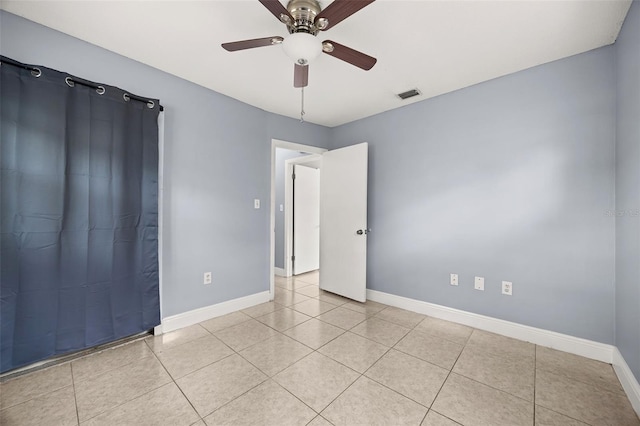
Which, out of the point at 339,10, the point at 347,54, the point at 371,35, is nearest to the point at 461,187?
the point at 371,35

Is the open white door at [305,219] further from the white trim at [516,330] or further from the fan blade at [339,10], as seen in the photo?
the fan blade at [339,10]

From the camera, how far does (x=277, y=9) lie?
1.34 metres

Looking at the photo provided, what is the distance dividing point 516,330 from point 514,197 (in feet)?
3.98

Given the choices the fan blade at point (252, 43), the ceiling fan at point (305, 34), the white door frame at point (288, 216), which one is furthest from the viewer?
the white door frame at point (288, 216)

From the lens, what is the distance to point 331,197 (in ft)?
12.0

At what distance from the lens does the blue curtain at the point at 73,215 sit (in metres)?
1.65

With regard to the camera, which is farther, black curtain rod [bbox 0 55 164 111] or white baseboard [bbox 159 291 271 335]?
Answer: white baseboard [bbox 159 291 271 335]

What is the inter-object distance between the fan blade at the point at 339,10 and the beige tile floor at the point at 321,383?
7.19 feet

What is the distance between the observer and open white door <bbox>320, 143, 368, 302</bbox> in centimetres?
327

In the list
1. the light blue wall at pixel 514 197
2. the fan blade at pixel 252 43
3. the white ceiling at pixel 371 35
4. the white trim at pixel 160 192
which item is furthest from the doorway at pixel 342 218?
the fan blade at pixel 252 43

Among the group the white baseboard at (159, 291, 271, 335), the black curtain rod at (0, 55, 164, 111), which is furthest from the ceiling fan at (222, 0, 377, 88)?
the white baseboard at (159, 291, 271, 335)

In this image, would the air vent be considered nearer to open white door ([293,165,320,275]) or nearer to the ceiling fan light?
the ceiling fan light

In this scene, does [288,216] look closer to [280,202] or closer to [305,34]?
[280,202]

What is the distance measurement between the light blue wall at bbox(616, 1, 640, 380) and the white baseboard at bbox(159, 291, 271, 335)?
313cm
